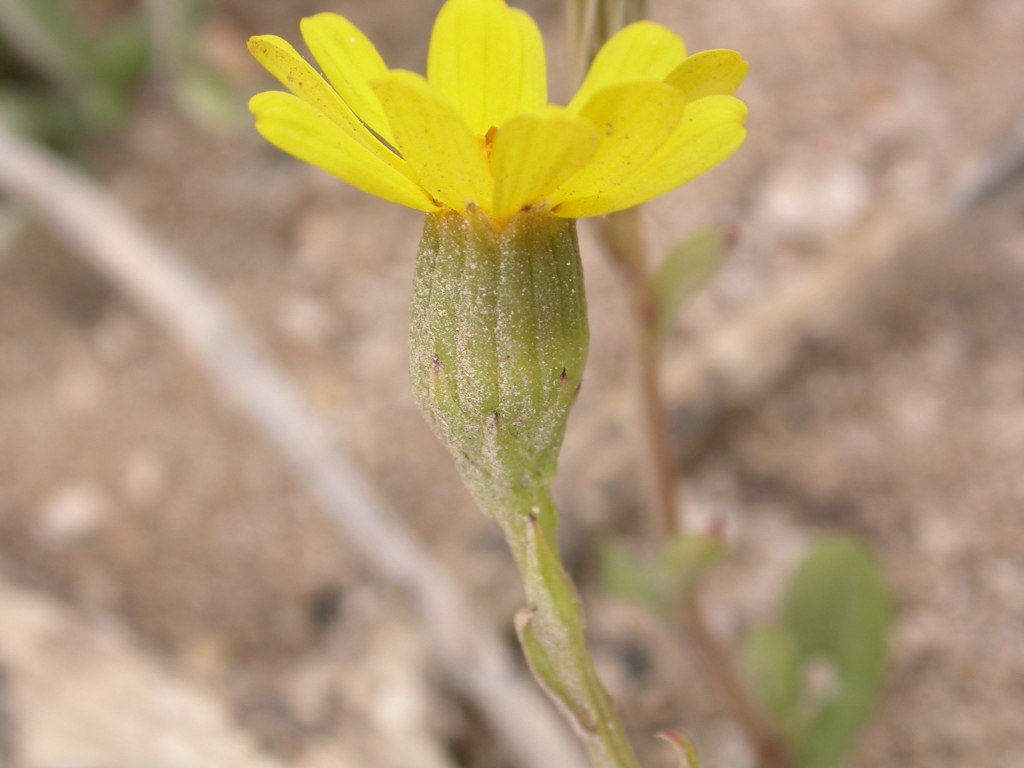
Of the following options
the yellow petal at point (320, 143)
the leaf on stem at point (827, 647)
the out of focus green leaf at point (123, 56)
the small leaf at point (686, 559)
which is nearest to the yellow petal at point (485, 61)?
the yellow petal at point (320, 143)

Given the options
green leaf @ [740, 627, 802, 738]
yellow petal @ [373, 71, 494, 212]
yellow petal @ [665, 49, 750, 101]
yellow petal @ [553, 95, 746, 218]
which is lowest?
green leaf @ [740, 627, 802, 738]

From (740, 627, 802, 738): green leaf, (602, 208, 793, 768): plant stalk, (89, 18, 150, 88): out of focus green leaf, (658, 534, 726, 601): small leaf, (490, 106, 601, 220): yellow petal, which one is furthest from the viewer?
(89, 18, 150, 88): out of focus green leaf

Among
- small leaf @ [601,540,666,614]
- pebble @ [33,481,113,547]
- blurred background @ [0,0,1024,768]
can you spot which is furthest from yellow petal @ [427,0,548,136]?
pebble @ [33,481,113,547]

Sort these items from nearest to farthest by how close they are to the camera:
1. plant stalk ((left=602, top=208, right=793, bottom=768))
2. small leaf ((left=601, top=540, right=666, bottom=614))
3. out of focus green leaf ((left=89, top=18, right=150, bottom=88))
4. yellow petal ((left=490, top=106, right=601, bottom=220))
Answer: yellow petal ((left=490, top=106, right=601, bottom=220))
plant stalk ((left=602, top=208, right=793, bottom=768))
small leaf ((left=601, top=540, right=666, bottom=614))
out of focus green leaf ((left=89, top=18, right=150, bottom=88))

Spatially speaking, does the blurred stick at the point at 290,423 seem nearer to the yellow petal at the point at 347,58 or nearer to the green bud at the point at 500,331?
the green bud at the point at 500,331

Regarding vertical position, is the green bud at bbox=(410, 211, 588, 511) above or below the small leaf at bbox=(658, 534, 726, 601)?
above

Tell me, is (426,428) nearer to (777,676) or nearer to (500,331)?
(777,676)

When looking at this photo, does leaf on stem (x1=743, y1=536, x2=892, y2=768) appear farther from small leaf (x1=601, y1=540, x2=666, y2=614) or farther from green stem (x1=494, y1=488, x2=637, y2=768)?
green stem (x1=494, y1=488, x2=637, y2=768)

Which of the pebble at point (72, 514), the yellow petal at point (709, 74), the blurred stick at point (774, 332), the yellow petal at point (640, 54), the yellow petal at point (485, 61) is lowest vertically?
the yellow petal at point (709, 74)
